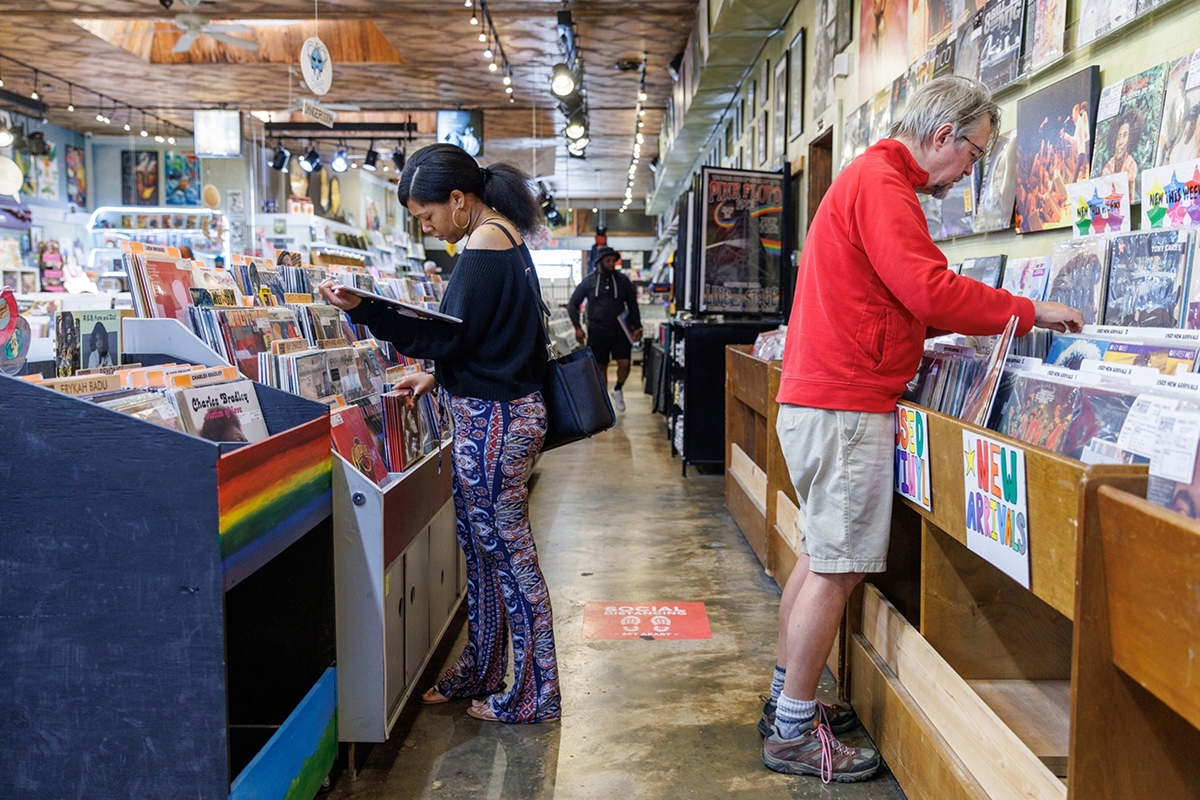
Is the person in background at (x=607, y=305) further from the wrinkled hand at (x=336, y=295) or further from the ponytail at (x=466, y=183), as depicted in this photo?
the wrinkled hand at (x=336, y=295)

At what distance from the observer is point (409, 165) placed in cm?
218

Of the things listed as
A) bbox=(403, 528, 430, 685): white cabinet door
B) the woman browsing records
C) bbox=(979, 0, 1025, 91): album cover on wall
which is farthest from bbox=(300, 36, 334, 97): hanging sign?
bbox=(979, 0, 1025, 91): album cover on wall

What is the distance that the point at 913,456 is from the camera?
1831 millimetres

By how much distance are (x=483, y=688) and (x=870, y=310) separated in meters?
1.45

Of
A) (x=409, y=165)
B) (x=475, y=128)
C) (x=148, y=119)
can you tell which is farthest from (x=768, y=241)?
(x=148, y=119)

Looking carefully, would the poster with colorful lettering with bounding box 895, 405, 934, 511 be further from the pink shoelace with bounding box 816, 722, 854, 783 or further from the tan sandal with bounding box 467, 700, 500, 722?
the tan sandal with bounding box 467, 700, 500, 722

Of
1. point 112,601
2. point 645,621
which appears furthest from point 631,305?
point 112,601

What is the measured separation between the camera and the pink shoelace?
2.02m

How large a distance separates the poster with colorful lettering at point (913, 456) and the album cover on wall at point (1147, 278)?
1.54 ft

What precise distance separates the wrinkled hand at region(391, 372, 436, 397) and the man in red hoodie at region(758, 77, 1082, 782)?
3.21 feet

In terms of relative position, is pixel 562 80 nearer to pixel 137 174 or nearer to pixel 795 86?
pixel 795 86

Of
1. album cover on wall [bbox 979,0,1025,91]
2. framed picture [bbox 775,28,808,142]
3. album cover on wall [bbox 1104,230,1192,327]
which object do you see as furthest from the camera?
framed picture [bbox 775,28,808,142]

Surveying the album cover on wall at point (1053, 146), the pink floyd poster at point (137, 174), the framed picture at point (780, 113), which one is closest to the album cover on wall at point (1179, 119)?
the album cover on wall at point (1053, 146)

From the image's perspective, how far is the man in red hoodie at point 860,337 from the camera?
68.7 inches
